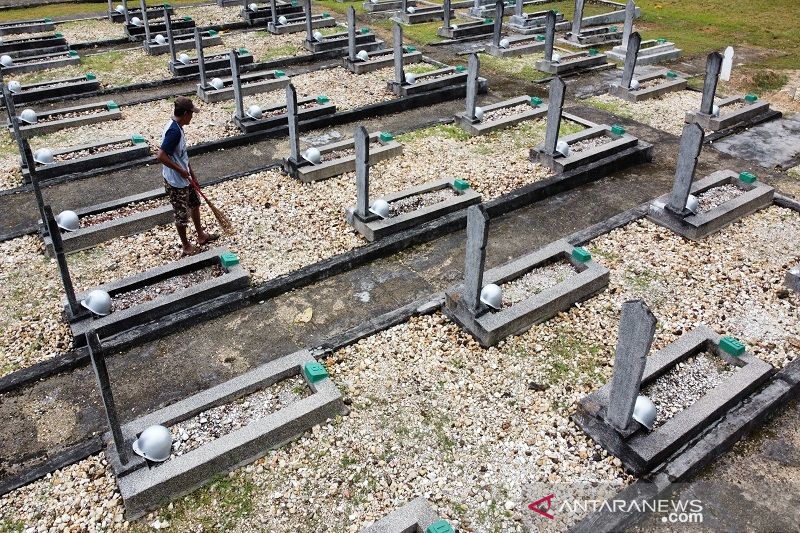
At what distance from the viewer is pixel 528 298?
6.91 metres

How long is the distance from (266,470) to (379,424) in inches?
43.2

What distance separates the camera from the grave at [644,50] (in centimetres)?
1577

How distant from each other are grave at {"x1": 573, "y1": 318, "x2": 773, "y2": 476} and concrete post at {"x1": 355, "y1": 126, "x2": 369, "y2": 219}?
4137 mm

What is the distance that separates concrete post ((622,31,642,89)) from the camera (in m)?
12.5

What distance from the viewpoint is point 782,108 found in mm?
13086

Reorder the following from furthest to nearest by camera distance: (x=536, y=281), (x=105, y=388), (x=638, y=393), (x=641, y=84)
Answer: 1. (x=641, y=84)
2. (x=536, y=281)
3. (x=638, y=393)
4. (x=105, y=388)

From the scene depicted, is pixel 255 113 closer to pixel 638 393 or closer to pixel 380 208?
pixel 380 208

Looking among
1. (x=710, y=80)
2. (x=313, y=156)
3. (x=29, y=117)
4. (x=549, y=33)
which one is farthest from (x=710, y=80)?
(x=29, y=117)

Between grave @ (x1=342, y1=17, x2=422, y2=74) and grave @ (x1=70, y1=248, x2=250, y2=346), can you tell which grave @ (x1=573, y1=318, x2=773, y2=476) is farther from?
grave @ (x1=342, y1=17, x2=422, y2=74)

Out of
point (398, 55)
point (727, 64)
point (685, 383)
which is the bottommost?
point (685, 383)

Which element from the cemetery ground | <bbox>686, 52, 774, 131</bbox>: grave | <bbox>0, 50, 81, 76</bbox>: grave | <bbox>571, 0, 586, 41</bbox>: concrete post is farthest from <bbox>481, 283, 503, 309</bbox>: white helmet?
<bbox>0, 50, 81, 76</bbox>: grave

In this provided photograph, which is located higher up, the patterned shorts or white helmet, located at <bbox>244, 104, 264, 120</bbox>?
the patterned shorts

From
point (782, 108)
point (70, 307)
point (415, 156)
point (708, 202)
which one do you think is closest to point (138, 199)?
point (70, 307)

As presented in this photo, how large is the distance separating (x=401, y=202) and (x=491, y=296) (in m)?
2.96
